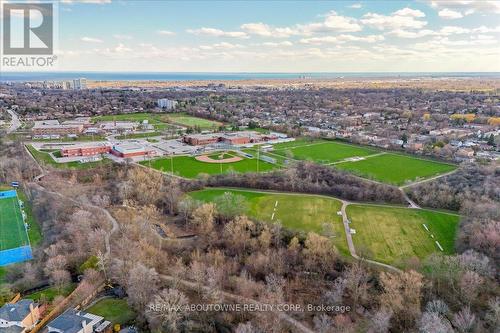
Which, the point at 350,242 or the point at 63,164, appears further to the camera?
the point at 63,164

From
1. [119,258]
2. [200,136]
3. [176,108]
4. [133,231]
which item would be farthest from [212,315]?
[176,108]

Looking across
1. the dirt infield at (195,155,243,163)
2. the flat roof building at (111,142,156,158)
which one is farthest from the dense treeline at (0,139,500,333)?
the flat roof building at (111,142,156,158)

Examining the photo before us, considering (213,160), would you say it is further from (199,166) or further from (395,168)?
(395,168)

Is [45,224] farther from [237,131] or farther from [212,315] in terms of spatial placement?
[237,131]

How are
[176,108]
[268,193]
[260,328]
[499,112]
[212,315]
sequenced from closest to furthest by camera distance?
[260,328] < [212,315] < [268,193] < [499,112] < [176,108]

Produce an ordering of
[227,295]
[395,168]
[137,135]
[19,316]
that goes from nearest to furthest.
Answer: [19,316], [227,295], [395,168], [137,135]

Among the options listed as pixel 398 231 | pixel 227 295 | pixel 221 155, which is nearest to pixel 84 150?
pixel 221 155
